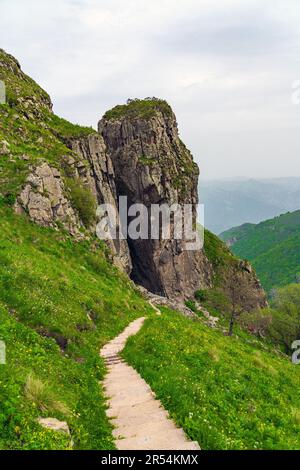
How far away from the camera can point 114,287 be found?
3691cm

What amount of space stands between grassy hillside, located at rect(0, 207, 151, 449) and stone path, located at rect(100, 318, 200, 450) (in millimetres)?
488

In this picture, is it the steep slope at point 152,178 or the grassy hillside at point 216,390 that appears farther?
the steep slope at point 152,178

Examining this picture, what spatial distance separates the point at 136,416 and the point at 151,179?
197 ft

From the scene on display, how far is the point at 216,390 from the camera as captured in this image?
1575cm

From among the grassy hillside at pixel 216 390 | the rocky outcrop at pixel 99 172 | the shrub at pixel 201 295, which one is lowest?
the shrub at pixel 201 295

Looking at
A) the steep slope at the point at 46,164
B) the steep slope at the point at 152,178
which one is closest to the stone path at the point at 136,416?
the steep slope at the point at 46,164

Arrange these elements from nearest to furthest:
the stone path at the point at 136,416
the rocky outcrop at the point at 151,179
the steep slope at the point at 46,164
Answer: the stone path at the point at 136,416, the steep slope at the point at 46,164, the rocky outcrop at the point at 151,179

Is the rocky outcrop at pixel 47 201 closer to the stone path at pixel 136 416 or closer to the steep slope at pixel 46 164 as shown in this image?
the steep slope at pixel 46 164

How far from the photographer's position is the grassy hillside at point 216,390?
1259 cm

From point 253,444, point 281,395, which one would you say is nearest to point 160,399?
point 253,444

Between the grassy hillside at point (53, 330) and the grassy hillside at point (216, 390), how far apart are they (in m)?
2.52

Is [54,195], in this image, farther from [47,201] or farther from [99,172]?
[99,172]
